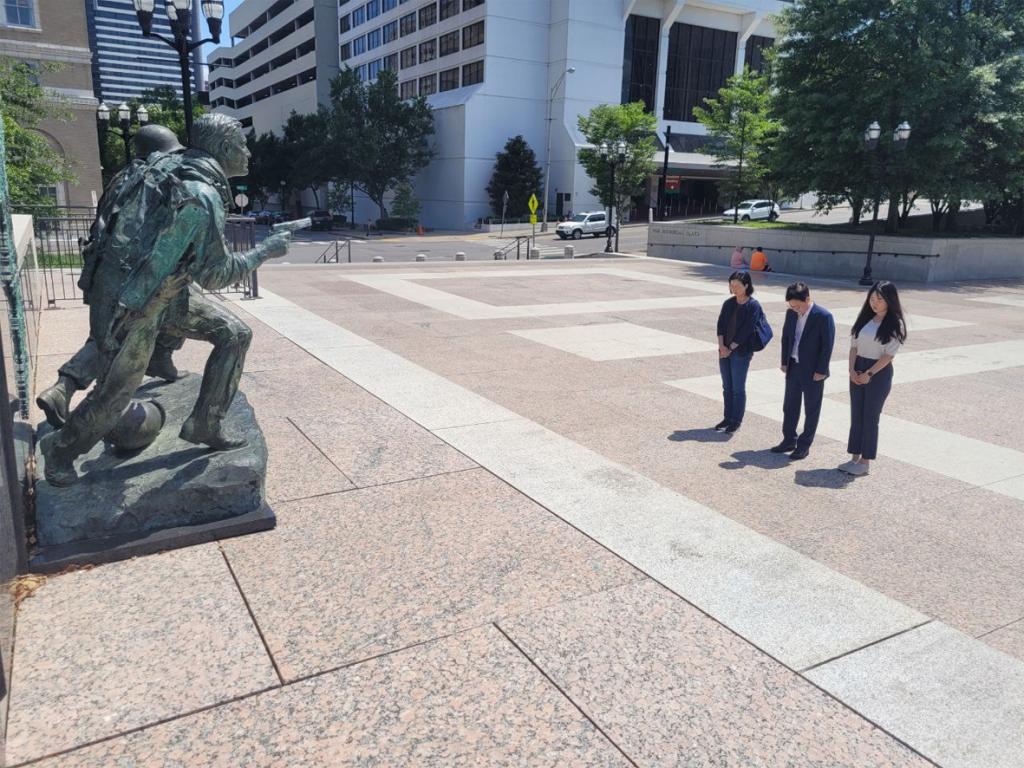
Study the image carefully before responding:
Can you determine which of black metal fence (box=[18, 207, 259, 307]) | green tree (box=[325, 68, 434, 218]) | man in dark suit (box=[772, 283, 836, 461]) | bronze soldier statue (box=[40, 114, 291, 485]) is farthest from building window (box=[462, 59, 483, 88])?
bronze soldier statue (box=[40, 114, 291, 485])

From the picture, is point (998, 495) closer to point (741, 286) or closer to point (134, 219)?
point (741, 286)

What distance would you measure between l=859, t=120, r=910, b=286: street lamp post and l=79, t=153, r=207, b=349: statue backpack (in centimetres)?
2030

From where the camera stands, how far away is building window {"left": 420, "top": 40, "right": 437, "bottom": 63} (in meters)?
63.6

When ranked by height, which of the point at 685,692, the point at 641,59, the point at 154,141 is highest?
the point at 641,59

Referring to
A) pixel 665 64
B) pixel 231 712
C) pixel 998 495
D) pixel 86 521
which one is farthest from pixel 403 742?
pixel 665 64

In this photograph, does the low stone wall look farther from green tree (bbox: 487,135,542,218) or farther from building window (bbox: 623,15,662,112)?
building window (bbox: 623,15,662,112)

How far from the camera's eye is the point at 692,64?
6350 centimetres

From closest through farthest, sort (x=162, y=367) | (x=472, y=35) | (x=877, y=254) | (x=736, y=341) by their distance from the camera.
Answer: (x=162, y=367) → (x=736, y=341) → (x=877, y=254) → (x=472, y=35)

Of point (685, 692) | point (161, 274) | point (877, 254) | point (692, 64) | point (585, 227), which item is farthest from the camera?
point (692, 64)

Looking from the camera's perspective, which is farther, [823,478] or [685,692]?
[823,478]

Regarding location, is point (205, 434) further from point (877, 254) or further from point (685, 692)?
point (877, 254)

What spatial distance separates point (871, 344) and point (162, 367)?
18.3 feet

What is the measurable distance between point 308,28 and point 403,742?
Result: 90.0m

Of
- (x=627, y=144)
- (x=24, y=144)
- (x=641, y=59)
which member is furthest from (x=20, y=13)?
(x=641, y=59)
